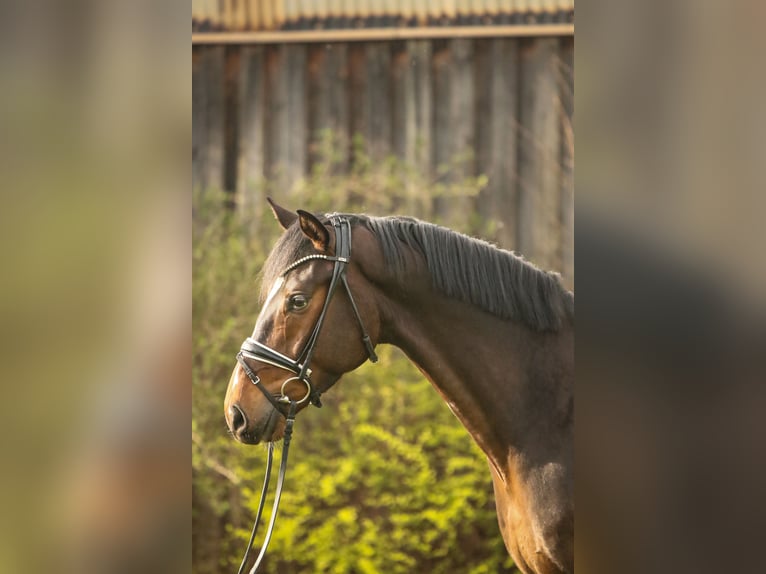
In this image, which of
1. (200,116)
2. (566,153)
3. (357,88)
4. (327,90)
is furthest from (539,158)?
(200,116)

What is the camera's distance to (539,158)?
2.53m

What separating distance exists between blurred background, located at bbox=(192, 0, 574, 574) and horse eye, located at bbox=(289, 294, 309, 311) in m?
1.07

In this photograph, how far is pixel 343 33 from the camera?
2.52 m

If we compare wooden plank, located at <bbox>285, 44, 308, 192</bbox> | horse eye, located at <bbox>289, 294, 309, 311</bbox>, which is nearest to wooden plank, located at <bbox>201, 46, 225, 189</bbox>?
wooden plank, located at <bbox>285, 44, 308, 192</bbox>

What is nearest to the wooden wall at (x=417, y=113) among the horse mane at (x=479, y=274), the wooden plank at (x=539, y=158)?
the wooden plank at (x=539, y=158)

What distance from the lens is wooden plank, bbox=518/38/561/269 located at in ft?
8.23

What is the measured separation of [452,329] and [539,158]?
1.21m

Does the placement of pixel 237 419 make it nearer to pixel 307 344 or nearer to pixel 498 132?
pixel 307 344

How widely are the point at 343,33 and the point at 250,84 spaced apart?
390 millimetres

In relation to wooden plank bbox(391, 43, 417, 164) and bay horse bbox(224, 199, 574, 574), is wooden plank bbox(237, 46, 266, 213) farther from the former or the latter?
bay horse bbox(224, 199, 574, 574)
